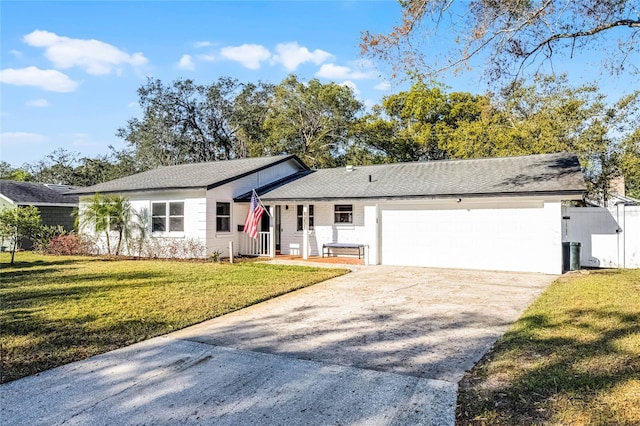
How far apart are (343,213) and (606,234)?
→ 876 cm

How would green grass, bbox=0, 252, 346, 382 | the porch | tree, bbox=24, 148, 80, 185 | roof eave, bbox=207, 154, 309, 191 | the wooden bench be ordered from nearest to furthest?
green grass, bbox=0, 252, 346, 382 → roof eave, bbox=207, 154, 309, 191 → the wooden bench → the porch → tree, bbox=24, 148, 80, 185

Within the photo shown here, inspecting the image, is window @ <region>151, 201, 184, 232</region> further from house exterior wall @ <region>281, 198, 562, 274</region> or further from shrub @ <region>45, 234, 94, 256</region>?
house exterior wall @ <region>281, 198, 562, 274</region>

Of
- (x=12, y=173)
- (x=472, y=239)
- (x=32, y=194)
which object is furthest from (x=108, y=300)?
(x=12, y=173)

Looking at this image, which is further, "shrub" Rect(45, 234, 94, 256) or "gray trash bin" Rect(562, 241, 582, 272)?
"shrub" Rect(45, 234, 94, 256)

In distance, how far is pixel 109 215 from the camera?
1653cm

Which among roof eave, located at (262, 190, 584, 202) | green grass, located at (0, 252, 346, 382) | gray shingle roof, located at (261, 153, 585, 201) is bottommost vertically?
green grass, located at (0, 252, 346, 382)

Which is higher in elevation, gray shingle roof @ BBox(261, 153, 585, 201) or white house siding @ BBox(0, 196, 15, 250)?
gray shingle roof @ BBox(261, 153, 585, 201)

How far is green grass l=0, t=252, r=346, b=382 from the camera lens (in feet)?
17.1

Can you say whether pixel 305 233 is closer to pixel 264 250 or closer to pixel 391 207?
pixel 264 250

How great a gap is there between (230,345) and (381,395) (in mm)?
2333

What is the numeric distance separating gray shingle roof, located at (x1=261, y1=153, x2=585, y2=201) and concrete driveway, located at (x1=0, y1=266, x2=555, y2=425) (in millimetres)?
5665

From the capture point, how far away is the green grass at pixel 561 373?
3295 millimetres

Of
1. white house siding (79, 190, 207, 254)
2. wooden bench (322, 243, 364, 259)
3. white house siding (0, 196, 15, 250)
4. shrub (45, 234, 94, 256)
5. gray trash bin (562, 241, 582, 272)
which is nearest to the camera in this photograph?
gray trash bin (562, 241, 582, 272)

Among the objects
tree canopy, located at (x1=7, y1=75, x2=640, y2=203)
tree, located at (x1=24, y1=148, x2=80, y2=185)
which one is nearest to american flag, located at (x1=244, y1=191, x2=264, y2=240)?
tree canopy, located at (x1=7, y1=75, x2=640, y2=203)
